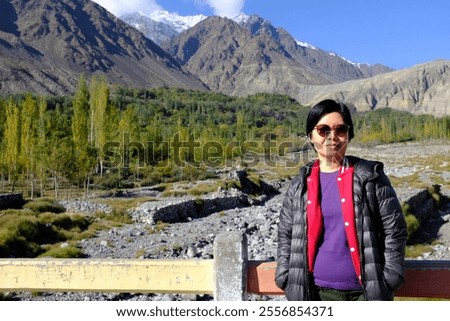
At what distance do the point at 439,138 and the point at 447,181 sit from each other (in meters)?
78.9

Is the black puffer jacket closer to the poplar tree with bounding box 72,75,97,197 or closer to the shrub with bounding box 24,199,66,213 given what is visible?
the shrub with bounding box 24,199,66,213

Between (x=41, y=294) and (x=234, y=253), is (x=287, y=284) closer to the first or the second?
(x=234, y=253)

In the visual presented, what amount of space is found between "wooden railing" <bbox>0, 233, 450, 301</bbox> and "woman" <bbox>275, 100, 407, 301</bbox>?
0.36 meters

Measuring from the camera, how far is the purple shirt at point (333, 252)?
2.98 metres

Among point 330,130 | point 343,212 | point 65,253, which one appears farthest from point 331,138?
point 65,253

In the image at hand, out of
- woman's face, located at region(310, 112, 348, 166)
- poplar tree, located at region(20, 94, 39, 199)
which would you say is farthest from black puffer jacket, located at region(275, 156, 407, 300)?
poplar tree, located at region(20, 94, 39, 199)

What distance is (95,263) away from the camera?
3674mm

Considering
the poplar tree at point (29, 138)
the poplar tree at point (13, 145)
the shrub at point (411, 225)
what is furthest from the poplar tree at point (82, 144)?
the shrub at point (411, 225)

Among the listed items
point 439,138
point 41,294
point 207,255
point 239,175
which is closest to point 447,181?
point 239,175

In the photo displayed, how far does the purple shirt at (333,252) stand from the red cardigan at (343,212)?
0.11ft

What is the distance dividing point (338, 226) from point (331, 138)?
2.07 feet

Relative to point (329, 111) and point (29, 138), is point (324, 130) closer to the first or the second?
point (329, 111)

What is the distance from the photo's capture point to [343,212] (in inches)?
116
